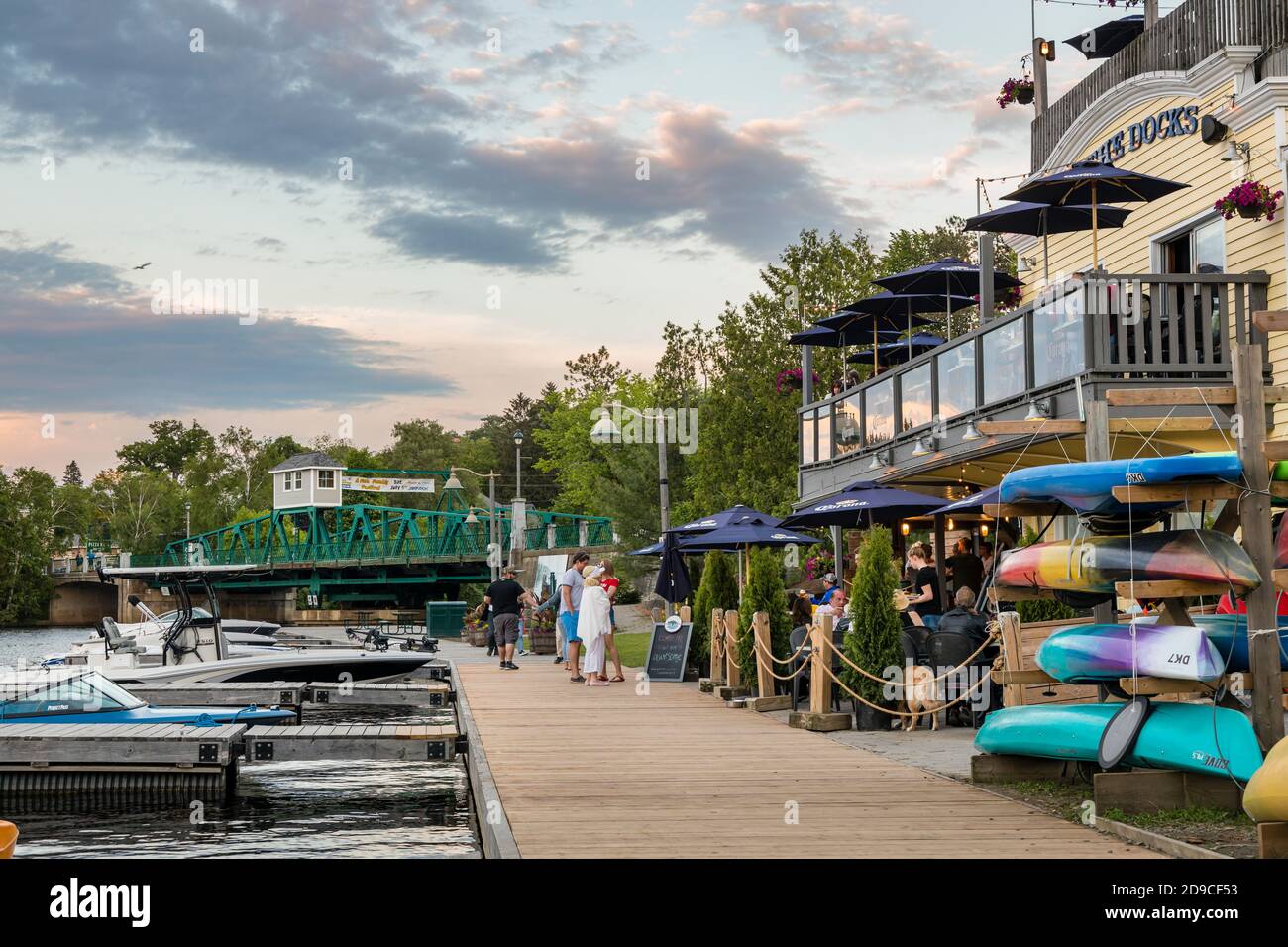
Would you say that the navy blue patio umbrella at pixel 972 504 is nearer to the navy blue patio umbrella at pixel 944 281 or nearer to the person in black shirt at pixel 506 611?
the navy blue patio umbrella at pixel 944 281

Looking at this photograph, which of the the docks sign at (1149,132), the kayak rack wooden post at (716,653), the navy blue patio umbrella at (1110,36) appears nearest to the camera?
the the docks sign at (1149,132)

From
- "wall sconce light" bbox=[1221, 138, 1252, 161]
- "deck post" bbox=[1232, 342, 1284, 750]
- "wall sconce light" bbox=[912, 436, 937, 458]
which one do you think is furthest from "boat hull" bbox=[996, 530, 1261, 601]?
"wall sconce light" bbox=[912, 436, 937, 458]

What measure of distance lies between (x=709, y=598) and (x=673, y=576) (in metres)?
1.73

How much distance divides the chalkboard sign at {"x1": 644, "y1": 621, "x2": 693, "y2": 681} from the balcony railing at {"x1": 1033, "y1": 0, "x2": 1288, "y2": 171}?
10112 millimetres

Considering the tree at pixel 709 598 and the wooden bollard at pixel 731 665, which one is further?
the tree at pixel 709 598

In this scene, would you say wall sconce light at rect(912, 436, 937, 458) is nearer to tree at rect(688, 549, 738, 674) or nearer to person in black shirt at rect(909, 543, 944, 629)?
person in black shirt at rect(909, 543, 944, 629)

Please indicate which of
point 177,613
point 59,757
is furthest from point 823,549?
point 59,757

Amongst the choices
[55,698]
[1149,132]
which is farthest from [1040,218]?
[55,698]

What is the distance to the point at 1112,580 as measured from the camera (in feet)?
29.8

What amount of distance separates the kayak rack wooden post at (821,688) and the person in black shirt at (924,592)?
197 centimetres

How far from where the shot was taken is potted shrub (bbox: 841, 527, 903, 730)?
13.9 meters

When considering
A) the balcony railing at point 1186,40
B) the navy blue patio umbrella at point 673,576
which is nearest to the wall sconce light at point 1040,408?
the balcony railing at point 1186,40

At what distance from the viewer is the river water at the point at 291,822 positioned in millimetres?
11008
